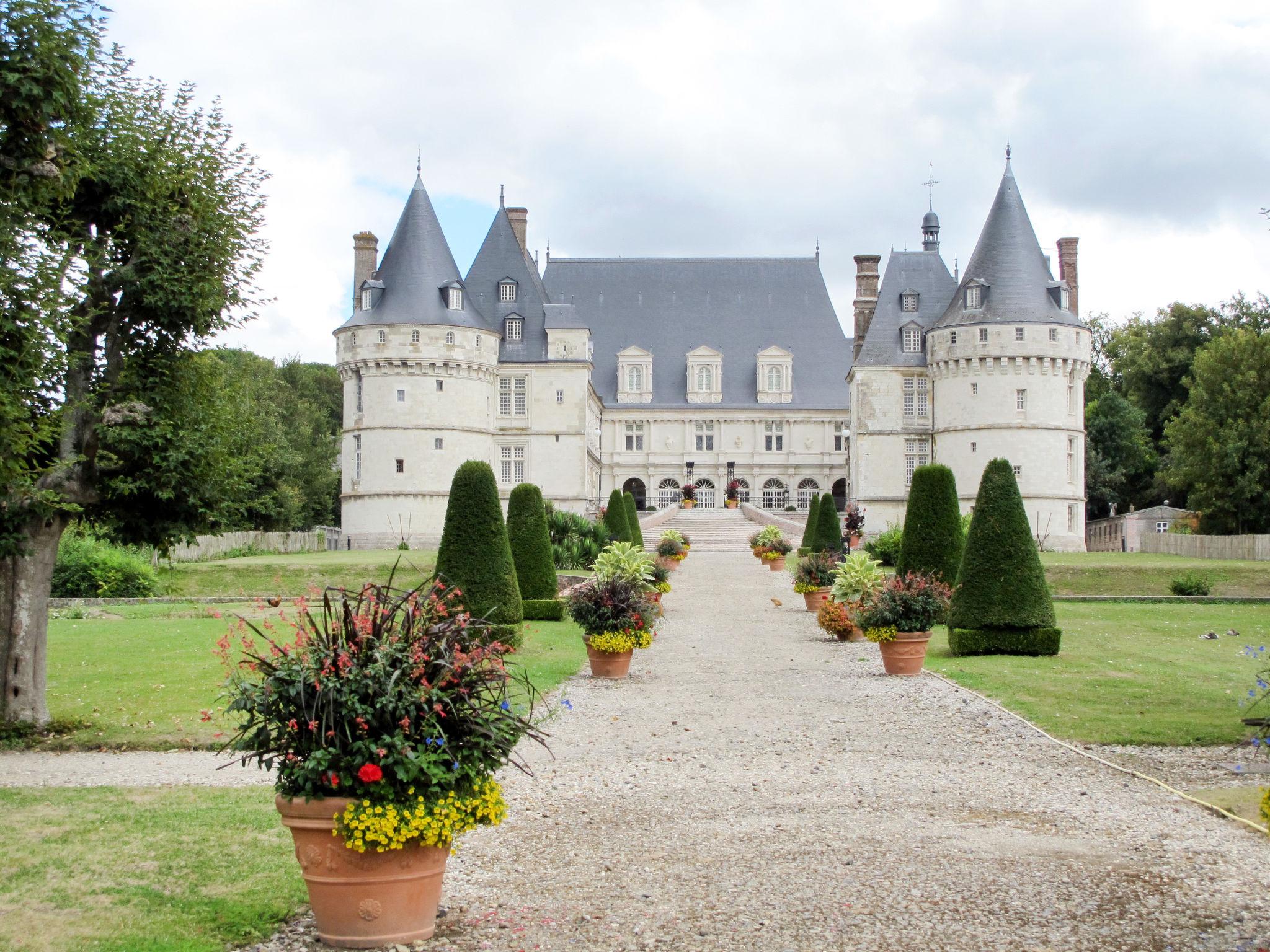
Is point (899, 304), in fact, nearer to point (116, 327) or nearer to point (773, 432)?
point (773, 432)

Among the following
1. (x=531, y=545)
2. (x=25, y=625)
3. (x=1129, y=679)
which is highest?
(x=531, y=545)

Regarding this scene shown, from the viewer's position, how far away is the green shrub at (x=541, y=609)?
18766 millimetres

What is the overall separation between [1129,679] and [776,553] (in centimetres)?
1866

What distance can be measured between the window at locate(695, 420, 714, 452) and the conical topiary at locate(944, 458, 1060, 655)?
1684 inches

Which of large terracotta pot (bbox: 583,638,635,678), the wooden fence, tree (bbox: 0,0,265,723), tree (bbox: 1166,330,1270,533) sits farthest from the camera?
tree (bbox: 1166,330,1270,533)

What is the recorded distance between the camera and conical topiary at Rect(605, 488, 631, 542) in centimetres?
2833

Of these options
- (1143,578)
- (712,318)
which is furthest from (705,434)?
(1143,578)

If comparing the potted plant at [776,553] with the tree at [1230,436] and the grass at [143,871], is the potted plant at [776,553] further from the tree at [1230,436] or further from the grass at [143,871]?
the grass at [143,871]

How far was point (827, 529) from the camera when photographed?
93.5ft

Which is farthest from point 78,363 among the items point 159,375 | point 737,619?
point 737,619

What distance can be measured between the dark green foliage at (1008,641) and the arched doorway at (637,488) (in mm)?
42781

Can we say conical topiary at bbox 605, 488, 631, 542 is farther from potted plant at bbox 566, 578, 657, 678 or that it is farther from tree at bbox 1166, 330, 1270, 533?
tree at bbox 1166, 330, 1270, 533

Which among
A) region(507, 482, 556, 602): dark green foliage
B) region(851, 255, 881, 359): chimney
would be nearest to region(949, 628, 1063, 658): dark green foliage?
region(507, 482, 556, 602): dark green foliage

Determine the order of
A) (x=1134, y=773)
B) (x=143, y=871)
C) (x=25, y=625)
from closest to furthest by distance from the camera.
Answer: (x=143, y=871) < (x=1134, y=773) < (x=25, y=625)
